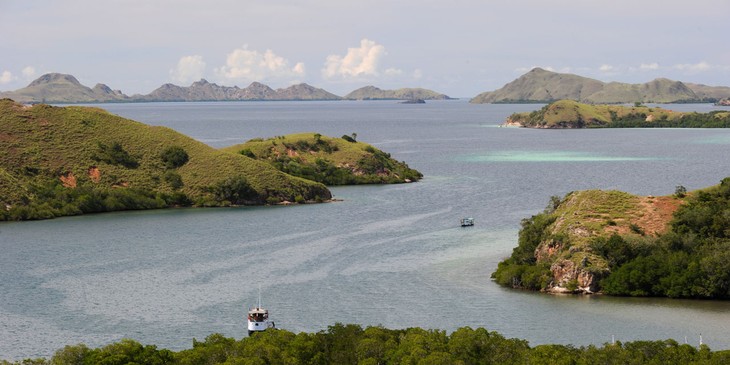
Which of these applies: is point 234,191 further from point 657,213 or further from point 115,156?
point 657,213

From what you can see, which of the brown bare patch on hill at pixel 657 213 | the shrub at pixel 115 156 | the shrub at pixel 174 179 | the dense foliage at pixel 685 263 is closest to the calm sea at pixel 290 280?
the dense foliage at pixel 685 263

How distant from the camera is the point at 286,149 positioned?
196 m

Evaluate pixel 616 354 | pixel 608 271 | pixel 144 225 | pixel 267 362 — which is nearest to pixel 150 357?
pixel 267 362

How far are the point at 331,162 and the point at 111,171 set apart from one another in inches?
1812

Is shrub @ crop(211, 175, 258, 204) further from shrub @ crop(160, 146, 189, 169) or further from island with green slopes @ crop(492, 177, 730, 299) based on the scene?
island with green slopes @ crop(492, 177, 730, 299)

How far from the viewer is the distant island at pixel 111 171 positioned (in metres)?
147

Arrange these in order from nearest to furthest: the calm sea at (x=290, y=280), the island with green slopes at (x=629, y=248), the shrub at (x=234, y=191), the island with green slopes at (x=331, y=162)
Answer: the calm sea at (x=290, y=280) < the island with green slopes at (x=629, y=248) < the shrub at (x=234, y=191) < the island with green slopes at (x=331, y=162)

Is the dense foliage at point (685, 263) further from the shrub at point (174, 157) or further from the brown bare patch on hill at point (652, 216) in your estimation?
the shrub at point (174, 157)

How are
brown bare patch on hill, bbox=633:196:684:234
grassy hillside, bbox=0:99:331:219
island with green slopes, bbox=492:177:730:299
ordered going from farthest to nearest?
grassy hillside, bbox=0:99:331:219
brown bare patch on hill, bbox=633:196:684:234
island with green slopes, bbox=492:177:730:299

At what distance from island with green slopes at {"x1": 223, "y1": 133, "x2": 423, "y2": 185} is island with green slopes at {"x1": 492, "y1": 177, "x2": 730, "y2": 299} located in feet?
284

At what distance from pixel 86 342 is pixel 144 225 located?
58.9m

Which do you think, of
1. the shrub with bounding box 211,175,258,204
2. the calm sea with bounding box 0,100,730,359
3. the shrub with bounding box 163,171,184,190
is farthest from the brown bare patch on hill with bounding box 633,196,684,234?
the shrub with bounding box 163,171,184,190

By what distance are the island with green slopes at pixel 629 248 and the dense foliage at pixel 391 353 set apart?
80.6 ft

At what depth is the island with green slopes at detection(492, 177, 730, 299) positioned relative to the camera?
8469cm
